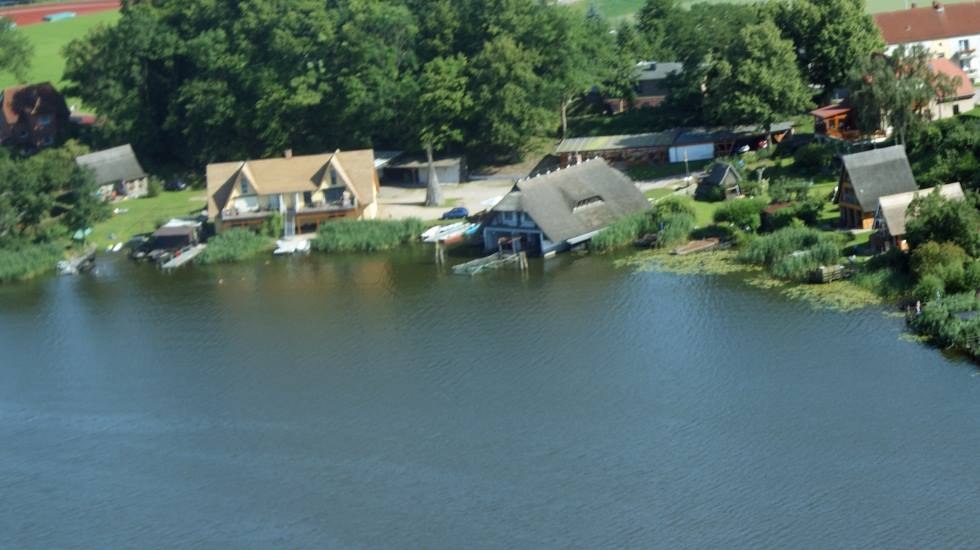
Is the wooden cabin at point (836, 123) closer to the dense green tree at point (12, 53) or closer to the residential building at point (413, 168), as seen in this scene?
the residential building at point (413, 168)

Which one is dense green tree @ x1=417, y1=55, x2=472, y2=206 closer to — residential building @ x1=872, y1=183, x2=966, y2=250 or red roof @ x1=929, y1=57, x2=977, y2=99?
red roof @ x1=929, y1=57, x2=977, y2=99

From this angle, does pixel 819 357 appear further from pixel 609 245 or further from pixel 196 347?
pixel 196 347

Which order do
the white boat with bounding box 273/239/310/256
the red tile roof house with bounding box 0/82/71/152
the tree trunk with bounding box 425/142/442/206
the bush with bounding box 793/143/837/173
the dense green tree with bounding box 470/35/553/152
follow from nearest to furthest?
the bush with bounding box 793/143/837/173 → the white boat with bounding box 273/239/310/256 → the tree trunk with bounding box 425/142/442/206 → the dense green tree with bounding box 470/35/553/152 → the red tile roof house with bounding box 0/82/71/152

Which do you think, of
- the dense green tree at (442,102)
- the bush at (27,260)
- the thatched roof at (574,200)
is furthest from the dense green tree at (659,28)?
the bush at (27,260)

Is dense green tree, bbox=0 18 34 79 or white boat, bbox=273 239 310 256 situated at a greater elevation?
dense green tree, bbox=0 18 34 79

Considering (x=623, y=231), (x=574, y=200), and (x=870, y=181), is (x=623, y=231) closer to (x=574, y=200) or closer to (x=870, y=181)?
(x=574, y=200)

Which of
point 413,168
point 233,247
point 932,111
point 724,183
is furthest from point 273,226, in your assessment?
point 932,111

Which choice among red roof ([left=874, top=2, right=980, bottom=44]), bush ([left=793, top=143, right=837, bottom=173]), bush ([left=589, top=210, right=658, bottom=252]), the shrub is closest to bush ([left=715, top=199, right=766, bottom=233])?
bush ([left=589, top=210, right=658, bottom=252])
